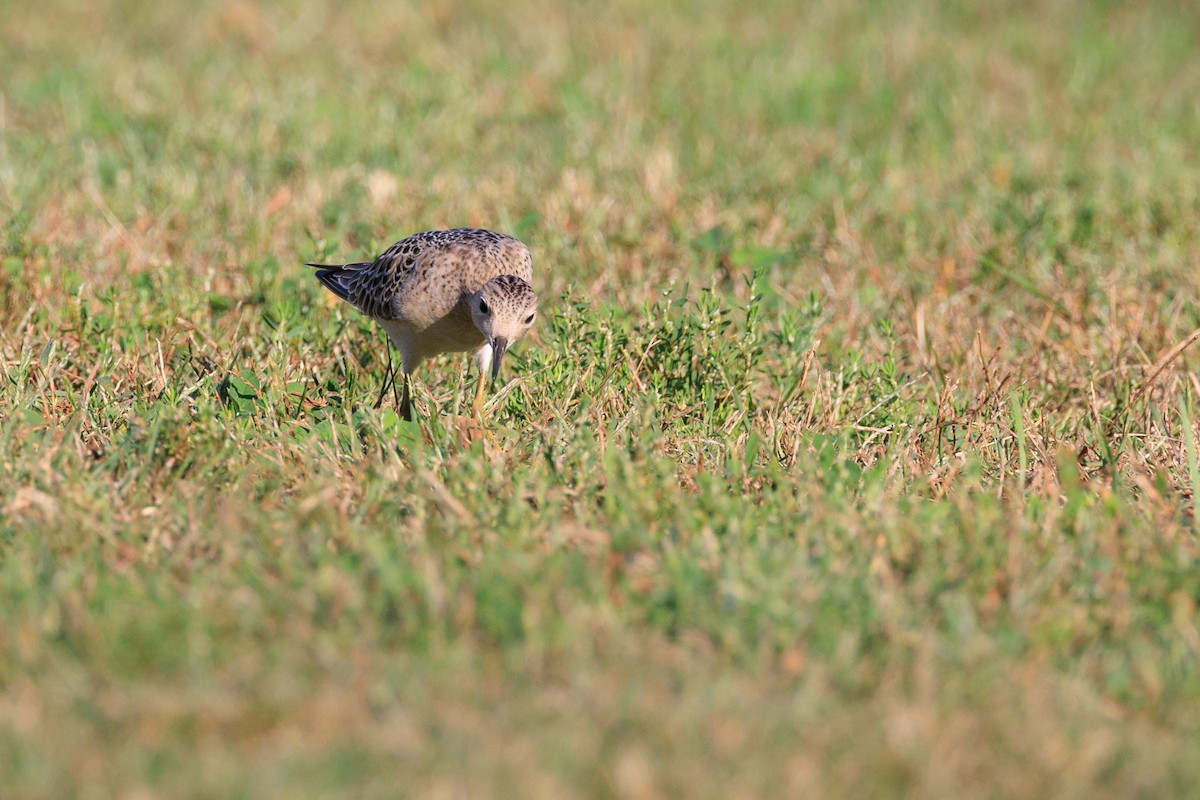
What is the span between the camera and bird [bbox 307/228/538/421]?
5.33 metres

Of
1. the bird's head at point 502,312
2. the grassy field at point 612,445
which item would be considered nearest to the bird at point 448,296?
the bird's head at point 502,312

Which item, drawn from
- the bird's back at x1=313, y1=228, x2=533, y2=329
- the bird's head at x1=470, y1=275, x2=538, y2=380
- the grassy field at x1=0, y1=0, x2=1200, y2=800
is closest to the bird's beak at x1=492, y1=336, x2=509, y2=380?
the bird's head at x1=470, y1=275, x2=538, y2=380

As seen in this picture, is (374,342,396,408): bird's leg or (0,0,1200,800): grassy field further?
(374,342,396,408): bird's leg

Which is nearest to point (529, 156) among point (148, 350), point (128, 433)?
point (148, 350)

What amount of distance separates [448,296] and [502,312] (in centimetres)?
36

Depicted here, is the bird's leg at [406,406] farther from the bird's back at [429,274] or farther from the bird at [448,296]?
the bird's back at [429,274]

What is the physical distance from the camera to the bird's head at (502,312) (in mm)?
5285

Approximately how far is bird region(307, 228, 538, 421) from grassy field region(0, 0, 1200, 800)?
20 cm

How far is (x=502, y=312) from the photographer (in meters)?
5.28

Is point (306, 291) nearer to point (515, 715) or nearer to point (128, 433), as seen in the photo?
point (128, 433)

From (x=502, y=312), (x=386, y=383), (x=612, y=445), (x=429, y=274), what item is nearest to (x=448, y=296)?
(x=429, y=274)

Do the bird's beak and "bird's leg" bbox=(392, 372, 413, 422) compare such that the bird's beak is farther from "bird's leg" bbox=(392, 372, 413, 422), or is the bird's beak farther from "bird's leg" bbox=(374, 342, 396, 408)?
"bird's leg" bbox=(374, 342, 396, 408)

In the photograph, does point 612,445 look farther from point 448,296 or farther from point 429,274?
point 429,274

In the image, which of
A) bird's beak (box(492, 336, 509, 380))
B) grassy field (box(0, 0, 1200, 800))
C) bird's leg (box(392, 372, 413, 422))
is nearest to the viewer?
grassy field (box(0, 0, 1200, 800))
